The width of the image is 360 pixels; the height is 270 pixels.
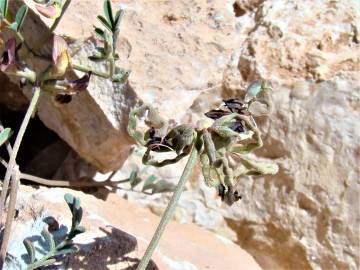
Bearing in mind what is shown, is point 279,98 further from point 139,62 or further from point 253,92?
point 253,92

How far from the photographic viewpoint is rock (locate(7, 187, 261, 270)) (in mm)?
1641

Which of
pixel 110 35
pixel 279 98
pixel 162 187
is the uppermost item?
pixel 110 35

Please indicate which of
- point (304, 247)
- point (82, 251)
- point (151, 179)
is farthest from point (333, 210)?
point (82, 251)

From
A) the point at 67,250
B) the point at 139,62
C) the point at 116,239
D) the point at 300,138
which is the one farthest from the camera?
the point at 300,138

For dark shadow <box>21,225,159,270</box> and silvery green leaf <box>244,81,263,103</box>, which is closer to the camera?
silvery green leaf <box>244,81,263,103</box>

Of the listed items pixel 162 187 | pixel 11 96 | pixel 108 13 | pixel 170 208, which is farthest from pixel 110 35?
pixel 11 96

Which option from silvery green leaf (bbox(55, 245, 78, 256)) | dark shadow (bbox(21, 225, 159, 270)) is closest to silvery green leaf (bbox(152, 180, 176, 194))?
dark shadow (bbox(21, 225, 159, 270))

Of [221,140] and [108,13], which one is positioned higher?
[108,13]

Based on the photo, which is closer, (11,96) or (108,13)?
(108,13)

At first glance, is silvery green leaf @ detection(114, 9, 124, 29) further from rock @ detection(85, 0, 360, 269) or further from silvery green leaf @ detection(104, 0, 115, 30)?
rock @ detection(85, 0, 360, 269)

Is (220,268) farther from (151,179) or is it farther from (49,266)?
(49,266)

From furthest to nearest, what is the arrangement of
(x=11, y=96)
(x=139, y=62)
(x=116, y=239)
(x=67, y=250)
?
(x=11, y=96), (x=139, y=62), (x=116, y=239), (x=67, y=250)

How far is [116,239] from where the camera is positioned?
1678 millimetres

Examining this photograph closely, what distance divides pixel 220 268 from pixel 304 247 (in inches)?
17.0
